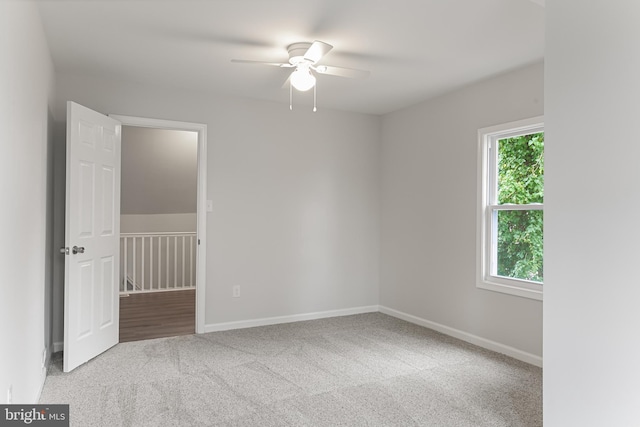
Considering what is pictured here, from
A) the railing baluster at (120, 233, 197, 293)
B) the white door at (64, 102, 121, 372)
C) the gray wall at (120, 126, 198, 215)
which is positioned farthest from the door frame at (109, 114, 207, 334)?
the railing baluster at (120, 233, 197, 293)

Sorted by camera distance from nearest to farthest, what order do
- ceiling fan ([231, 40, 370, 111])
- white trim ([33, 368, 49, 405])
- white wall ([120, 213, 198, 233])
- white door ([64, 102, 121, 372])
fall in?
white trim ([33, 368, 49, 405]) < ceiling fan ([231, 40, 370, 111]) < white door ([64, 102, 121, 372]) < white wall ([120, 213, 198, 233])

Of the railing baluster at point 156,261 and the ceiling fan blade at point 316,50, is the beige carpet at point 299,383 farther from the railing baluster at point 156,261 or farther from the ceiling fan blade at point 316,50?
the railing baluster at point 156,261

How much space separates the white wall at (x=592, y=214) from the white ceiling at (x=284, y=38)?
2.31ft

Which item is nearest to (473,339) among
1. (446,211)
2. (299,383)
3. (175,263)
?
(446,211)

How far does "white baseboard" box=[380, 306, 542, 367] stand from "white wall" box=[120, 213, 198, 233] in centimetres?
387

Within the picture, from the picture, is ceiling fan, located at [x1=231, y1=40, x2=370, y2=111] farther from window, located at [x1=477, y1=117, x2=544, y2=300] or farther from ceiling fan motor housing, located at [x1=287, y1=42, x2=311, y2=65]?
window, located at [x1=477, y1=117, x2=544, y2=300]

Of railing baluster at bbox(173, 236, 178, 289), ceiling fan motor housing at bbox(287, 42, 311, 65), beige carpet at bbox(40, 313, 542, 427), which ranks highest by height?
ceiling fan motor housing at bbox(287, 42, 311, 65)

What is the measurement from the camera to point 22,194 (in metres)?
2.22

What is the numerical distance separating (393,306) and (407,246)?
2.57 ft

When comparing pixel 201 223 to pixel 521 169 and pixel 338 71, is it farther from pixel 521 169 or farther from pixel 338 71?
pixel 521 169

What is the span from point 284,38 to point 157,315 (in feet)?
12.0

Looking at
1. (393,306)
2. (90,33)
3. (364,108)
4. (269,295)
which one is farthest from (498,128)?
(90,33)

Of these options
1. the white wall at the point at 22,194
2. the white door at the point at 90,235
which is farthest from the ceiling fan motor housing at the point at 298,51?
the white door at the point at 90,235

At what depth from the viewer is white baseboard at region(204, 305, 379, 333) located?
4.44 meters
